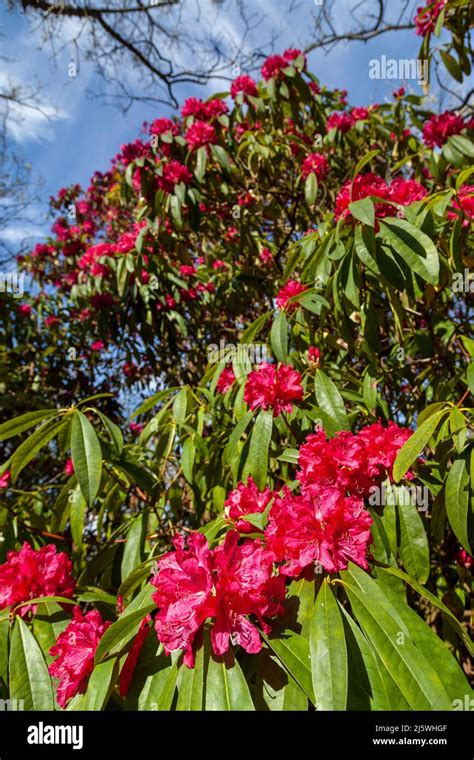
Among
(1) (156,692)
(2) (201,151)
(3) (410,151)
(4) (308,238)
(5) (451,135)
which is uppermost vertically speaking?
(3) (410,151)

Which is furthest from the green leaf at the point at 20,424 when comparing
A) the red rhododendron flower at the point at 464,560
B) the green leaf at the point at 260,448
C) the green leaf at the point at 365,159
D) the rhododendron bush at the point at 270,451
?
the red rhododendron flower at the point at 464,560

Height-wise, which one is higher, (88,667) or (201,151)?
(201,151)

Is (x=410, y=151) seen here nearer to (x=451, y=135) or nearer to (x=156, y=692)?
(x=451, y=135)

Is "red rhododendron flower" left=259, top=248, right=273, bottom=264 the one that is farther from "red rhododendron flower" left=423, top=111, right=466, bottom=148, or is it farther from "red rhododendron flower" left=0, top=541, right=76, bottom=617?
"red rhododendron flower" left=0, top=541, right=76, bottom=617

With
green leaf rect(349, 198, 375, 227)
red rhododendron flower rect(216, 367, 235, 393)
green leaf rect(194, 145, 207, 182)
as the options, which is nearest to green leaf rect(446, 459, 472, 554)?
green leaf rect(349, 198, 375, 227)

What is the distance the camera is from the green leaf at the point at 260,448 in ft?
4.33

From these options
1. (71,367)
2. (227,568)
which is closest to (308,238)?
(227,568)

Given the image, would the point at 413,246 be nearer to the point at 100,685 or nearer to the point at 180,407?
the point at 180,407

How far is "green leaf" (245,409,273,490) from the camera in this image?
1.32m

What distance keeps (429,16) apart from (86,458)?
2.64 m

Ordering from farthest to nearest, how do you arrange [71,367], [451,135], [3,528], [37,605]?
[71,367] < [451,135] < [3,528] < [37,605]

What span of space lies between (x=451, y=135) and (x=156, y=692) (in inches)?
106

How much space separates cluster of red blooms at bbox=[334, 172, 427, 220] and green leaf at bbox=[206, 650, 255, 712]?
4.31 feet

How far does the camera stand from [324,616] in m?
0.73
